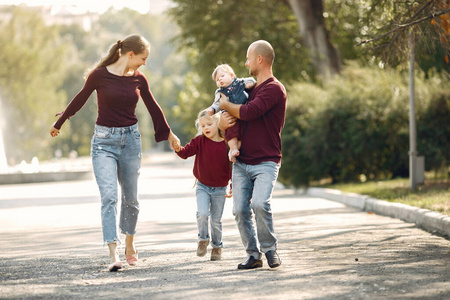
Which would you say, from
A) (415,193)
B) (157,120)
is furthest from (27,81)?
(157,120)

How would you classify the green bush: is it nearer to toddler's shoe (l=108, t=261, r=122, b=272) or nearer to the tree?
the tree

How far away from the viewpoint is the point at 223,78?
6.75m

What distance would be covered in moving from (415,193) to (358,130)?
5499mm

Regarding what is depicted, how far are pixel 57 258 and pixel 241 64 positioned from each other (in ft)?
66.6

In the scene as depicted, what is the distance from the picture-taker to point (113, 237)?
6938 millimetres

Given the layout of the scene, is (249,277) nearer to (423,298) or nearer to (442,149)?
(423,298)

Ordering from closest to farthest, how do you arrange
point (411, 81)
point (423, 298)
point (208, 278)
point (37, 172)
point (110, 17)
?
Answer: point (423, 298) < point (208, 278) < point (411, 81) < point (37, 172) < point (110, 17)

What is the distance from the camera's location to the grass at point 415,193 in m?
11.9

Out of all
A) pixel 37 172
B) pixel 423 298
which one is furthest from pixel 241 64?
pixel 423 298

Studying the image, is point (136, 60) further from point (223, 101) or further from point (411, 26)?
point (411, 26)

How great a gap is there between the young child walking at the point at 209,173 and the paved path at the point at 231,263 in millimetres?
289

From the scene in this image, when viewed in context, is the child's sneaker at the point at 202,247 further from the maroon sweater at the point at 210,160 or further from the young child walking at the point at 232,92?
the young child walking at the point at 232,92

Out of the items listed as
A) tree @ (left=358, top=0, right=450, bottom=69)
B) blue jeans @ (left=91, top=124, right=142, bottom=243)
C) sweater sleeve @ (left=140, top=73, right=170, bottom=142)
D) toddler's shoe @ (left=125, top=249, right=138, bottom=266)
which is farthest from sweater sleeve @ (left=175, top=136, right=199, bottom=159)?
tree @ (left=358, top=0, right=450, bottom=69)

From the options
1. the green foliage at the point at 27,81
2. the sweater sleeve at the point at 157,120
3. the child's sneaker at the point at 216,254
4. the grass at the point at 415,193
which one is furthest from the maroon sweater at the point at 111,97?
the green foliage at the point at 27,81
